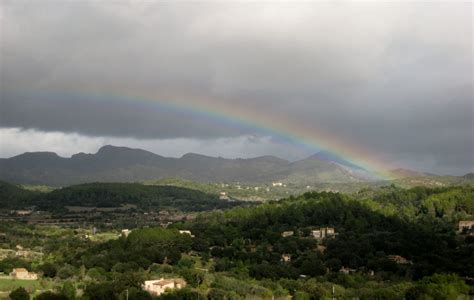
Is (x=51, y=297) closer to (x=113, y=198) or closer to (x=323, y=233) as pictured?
(x=323, y=233)

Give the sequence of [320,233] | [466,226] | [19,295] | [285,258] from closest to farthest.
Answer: [19,295], [285,258], [320,233], [466,226]

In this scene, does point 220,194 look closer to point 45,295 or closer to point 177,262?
point 177,262

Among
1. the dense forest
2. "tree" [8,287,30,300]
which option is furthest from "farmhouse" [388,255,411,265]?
the dense forest

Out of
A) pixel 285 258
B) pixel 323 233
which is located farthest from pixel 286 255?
pixel 323 233

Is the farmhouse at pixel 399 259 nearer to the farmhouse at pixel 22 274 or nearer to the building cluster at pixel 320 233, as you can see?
the building cluster at pixel 320 233

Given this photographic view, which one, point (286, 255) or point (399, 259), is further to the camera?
point (286, 255)

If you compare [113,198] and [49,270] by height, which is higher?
[113,198]

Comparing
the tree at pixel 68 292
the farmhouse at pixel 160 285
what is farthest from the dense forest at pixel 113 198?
the tree at pixel 68 292

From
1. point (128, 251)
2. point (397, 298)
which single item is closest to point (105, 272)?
point (128, 251)
